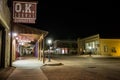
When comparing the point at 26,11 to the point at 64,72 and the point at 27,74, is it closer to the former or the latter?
the point at 27,74

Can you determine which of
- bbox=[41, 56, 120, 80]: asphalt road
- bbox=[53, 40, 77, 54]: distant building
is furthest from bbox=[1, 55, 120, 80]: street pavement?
bbox=[53, 40, 77, 54]: distant building

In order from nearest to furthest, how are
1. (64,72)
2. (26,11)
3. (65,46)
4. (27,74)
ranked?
(27,74) → (26,11) → (64,72) → (65,46)

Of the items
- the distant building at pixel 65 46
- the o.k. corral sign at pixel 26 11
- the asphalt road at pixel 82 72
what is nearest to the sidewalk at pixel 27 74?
the asphalt road at pixel 82 72

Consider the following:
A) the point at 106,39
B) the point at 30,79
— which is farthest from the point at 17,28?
the point at 106,39

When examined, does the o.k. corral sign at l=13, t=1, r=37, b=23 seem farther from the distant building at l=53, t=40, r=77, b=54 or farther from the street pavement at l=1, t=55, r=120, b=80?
the distant building at l=53, t=40, r=77, b=54

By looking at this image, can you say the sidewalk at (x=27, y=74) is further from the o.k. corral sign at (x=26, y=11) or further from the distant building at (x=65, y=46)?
the distant building at (x=65, y=46)

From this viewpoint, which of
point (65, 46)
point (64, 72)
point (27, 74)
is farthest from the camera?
point (65, 46)

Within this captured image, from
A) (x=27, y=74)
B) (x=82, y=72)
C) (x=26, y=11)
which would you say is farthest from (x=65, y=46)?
(x=27, y=74)

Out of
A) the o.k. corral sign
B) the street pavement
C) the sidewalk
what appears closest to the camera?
the sidewalk

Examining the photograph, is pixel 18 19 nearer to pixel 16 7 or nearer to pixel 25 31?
pixel 16 7

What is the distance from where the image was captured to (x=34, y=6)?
16.6 meters

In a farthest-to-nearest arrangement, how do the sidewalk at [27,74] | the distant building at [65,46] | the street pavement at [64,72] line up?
the distant building at [65,46] < the street pavement at [64,72] < the sidewalk at [27,74]

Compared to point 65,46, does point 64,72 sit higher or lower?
lower

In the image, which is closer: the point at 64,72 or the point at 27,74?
the point at 27,74
